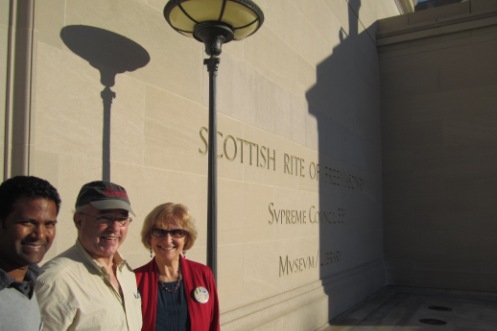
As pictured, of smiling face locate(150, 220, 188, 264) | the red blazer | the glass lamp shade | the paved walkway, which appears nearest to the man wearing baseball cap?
the red blazer

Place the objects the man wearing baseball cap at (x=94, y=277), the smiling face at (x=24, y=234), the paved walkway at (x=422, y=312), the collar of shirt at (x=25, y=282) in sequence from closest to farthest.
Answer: the collar of shirt at (x=25, y=282) → the smiling face at (x=24, y=234) → the man wearing baseball cap at (x=94, y=277) → the paved walkway at (x=422, y=312)

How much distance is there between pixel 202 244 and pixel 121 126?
147 cm

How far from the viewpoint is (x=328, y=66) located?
8.08 meters

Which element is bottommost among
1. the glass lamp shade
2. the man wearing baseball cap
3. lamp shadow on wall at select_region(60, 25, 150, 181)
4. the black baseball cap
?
the man wearing baseball cap

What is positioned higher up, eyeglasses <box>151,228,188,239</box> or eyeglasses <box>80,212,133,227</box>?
eyeglasses <box>80,212,133,227</box>

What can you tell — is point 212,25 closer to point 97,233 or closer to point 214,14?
point 214,14

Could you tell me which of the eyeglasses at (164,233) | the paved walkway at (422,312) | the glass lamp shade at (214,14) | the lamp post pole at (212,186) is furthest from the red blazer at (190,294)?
the paved walkway at (422,312)

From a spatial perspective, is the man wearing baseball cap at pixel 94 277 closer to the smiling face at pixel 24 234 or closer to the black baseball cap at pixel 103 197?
the black baseball cap at pixel 103 197

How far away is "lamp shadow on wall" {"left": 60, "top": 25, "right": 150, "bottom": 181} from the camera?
10.8 ft

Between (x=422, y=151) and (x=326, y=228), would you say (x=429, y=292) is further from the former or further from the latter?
(x=326, y=228)

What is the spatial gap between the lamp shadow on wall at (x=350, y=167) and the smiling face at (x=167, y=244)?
4.73 meters

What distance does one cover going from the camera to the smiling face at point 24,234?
5.05 feet

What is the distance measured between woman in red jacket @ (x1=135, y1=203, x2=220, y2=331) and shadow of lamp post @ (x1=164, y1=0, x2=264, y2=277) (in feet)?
1.74

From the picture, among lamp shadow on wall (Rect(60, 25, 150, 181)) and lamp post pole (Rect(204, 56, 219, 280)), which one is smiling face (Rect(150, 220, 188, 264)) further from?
lamp shadow on wall (Rect(60, 25, 150, 181))
